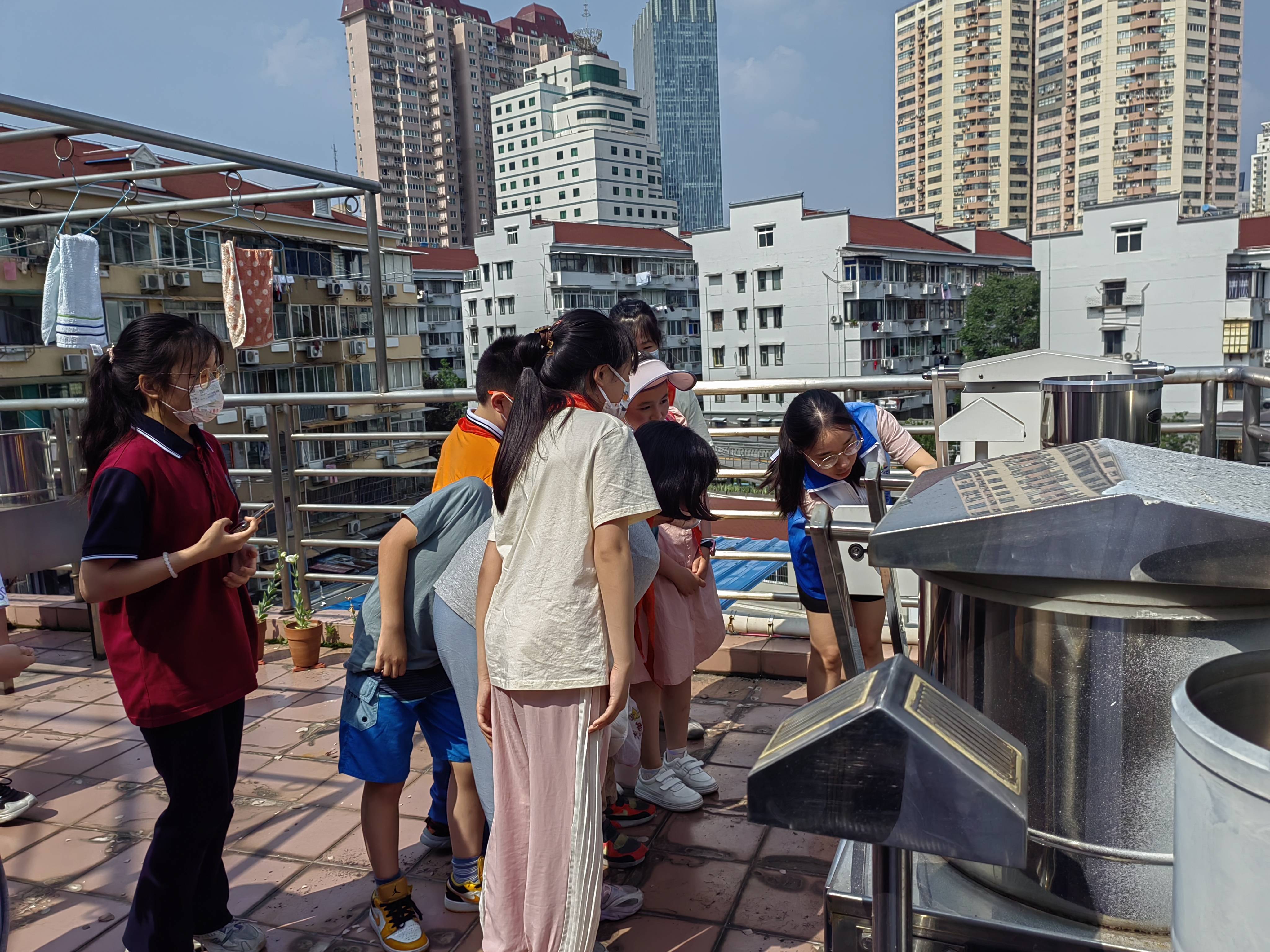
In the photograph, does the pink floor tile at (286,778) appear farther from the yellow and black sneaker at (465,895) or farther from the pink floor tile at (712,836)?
the pink floor tile at (712,836)

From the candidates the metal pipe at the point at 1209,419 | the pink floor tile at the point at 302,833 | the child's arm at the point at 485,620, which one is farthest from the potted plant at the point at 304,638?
the metal pipe at the point at 1209,419

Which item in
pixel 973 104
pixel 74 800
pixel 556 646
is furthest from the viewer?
pixel 973 104

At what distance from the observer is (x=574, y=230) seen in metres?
49.4

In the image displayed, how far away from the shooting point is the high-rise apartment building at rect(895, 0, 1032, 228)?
77562 mm

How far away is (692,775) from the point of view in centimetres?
305

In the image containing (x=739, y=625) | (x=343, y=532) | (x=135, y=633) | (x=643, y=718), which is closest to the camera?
(x=135, y=633)

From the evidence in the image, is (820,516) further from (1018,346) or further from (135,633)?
(1018,346)

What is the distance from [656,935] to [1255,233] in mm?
48274

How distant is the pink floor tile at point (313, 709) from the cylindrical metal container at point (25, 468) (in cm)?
159


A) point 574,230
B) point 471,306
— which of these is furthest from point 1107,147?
point 471,306

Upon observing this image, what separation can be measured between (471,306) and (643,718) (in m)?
52.0

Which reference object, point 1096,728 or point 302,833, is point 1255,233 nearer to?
point 302,833

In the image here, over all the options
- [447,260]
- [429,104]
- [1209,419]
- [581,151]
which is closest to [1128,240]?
[447,260]

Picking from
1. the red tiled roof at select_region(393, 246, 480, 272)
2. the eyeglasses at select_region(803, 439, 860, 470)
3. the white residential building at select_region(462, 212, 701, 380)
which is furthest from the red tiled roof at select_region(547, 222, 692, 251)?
the eyeglasses at select_region(803, 439, 860, 470)
